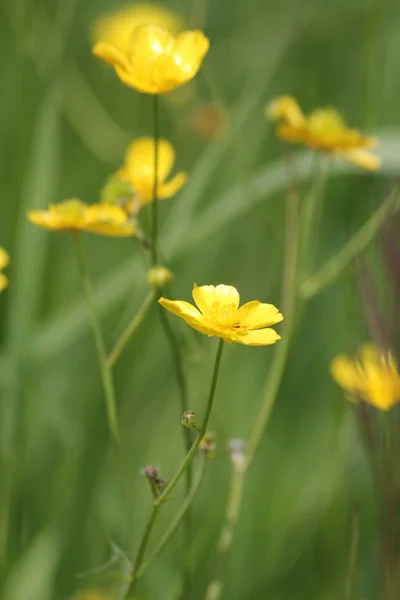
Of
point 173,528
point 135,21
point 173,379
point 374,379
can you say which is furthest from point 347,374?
point 135,21

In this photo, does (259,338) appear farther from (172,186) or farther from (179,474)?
(172,186)

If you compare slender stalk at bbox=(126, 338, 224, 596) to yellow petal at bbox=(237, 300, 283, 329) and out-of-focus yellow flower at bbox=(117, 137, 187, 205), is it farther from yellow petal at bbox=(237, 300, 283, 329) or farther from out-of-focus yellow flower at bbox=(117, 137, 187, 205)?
out-of-focus yellow flower at bbox=(117, 137, 187, 205)

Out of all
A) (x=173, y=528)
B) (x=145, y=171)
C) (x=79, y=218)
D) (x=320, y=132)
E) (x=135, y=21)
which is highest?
(x=135, y=21)

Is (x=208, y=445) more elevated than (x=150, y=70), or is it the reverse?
(x=150, y=70)

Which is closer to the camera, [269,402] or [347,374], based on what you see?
[269,402]

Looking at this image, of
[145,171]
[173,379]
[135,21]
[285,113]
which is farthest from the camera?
[135,21]

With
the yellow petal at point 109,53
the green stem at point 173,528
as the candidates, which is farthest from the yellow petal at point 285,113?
the green stem at point 173,528
